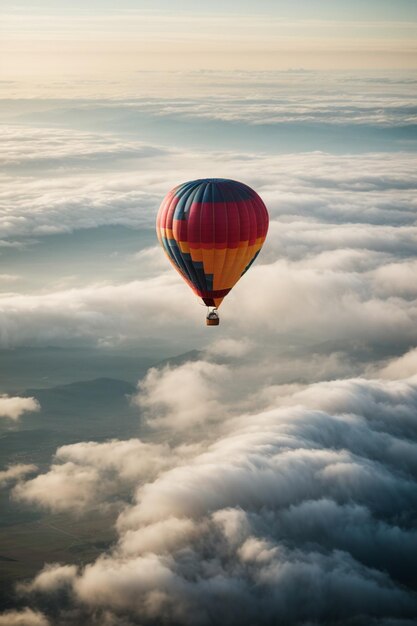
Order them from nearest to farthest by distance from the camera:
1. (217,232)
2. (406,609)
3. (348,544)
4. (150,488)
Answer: (217,232)
(406,609)
(348,544)
(150,488)

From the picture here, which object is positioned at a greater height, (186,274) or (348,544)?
(186,274)

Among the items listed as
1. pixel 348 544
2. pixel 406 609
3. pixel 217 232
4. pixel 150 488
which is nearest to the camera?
pixel 217 232

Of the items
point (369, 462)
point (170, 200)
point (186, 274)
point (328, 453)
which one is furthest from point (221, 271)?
point (369, 462)

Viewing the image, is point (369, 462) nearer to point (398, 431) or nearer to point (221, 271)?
point (398, 431)

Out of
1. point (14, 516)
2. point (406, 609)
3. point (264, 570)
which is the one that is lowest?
point (406, 609)

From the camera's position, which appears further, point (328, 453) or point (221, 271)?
point (328, 453)
